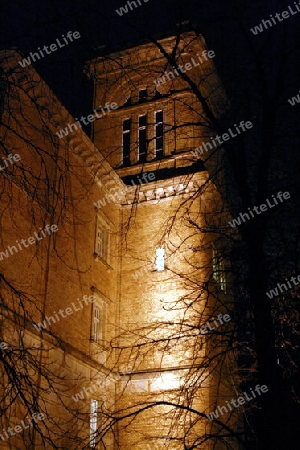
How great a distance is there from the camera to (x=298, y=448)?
24.3 ft

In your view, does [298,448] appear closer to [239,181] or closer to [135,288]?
[239,181]

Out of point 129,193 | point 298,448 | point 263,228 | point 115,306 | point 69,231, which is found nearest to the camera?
point 298,448

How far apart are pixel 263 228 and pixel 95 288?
1306 centimetres

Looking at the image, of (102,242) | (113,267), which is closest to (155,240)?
(113,267)

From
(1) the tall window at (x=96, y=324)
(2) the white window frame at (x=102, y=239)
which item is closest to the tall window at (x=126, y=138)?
(2) the white window frame at (x=102, y=239)

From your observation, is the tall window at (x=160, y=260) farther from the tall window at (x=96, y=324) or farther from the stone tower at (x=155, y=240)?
the tall window at (x=96, y=324)

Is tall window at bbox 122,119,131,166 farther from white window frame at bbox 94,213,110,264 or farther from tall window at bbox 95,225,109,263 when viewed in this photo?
tall window at bbox 95,225,109,263

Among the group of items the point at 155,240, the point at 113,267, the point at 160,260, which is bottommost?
the point at 160,260

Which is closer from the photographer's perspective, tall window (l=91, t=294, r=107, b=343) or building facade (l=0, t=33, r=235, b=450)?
building facade (l=0, t=33, r=235, b=450)

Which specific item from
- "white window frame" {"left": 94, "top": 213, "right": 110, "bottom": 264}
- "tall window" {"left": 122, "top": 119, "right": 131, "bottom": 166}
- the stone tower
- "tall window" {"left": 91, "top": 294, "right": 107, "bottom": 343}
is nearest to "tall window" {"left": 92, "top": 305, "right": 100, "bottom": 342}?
"tall window" {"left": 91, "top": 294, "right": 107, "bottom": 343}

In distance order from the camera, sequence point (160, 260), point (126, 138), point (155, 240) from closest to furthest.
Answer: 1. point (160, 260)
2. point (155, 240)
3. point (126, 138)

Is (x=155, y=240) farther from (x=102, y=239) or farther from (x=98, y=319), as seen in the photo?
(x=98, y=319)

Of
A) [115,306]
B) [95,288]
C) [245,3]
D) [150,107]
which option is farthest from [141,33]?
[150,107]

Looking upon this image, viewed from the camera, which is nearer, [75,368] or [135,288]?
[75,368]
